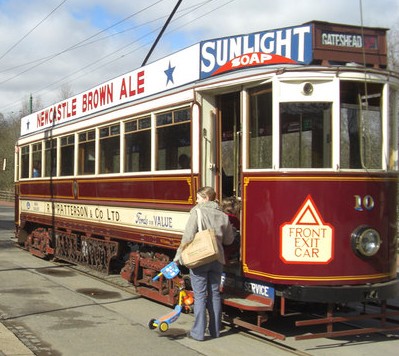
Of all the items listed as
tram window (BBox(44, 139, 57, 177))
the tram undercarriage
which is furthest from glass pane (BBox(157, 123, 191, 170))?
tram window (BBox(44, 139, 57, 177))

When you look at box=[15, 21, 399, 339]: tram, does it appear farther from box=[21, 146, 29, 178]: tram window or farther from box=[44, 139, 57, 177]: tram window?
box=[21, 146, 29, 178]: tram window

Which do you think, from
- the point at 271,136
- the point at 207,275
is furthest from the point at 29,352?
the point at 271,136

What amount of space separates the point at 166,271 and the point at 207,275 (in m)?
0.60

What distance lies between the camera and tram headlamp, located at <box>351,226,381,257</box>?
587 cm

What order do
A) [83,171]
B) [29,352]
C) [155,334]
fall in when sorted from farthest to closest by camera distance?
[83,171] → [155,334] → [29,352]

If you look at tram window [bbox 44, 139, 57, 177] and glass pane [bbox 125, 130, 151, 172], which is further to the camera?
tram window [bbox 44, 139, 57, 177]

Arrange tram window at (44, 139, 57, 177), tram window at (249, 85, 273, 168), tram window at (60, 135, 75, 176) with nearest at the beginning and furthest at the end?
tram window at (249, 85, 273, 168)
tram window at (60, 135, 75, 176)
tram window at (44, 139, 57, 177)

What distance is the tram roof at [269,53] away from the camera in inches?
240

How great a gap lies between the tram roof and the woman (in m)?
1.71

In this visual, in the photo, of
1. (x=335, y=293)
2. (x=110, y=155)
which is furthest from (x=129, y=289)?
(x=335, y=293)

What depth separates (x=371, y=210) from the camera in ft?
19.7

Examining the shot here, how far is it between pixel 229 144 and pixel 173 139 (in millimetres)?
822

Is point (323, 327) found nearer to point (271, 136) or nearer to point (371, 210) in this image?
point (371, 210)

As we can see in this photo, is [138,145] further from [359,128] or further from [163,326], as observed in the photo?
[359,128]
